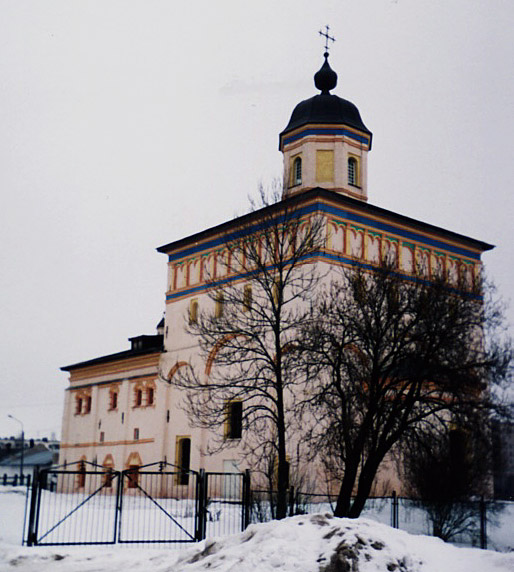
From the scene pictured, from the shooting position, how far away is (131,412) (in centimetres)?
3647

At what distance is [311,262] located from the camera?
26828mm

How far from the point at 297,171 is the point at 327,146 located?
5.30ft

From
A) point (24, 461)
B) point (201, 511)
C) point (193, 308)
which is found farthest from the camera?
point (24, 461)

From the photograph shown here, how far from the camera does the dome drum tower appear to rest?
30672 mm

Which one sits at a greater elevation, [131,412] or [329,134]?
[329,134]

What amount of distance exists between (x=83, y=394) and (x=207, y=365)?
13.0 metres

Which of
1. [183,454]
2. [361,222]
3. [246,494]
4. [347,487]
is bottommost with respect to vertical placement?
[246,494]

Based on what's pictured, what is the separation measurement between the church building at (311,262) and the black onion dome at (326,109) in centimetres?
4

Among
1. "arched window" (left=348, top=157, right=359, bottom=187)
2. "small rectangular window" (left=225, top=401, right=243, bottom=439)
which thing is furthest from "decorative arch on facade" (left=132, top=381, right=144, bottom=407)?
"arched window" (left=348, top=157, right=359, bottom=187)


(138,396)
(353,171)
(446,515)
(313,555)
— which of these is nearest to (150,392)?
(138,396)

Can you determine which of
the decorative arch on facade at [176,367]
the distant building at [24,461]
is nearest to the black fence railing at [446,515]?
the decorative arch on facade at [176,367]

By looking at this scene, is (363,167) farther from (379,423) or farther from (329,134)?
(379,423)

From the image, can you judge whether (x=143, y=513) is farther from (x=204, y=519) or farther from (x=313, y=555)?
(x=313, y=555)

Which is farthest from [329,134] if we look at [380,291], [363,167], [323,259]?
[380,291]
